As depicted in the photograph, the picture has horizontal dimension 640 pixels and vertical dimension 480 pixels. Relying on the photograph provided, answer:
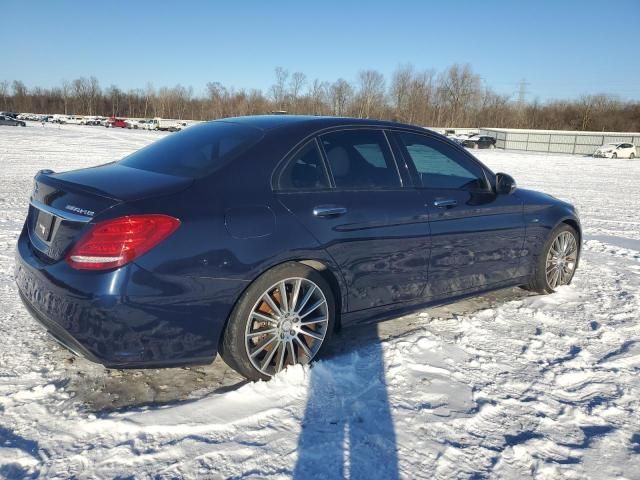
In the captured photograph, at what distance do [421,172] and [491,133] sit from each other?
199ft

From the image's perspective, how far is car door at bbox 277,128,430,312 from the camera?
3221mm

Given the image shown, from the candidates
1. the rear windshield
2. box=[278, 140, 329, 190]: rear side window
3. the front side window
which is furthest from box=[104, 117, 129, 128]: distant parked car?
box=[278, 140, 329, 190]: rear side window

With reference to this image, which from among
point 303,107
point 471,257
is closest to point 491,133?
point 303,107

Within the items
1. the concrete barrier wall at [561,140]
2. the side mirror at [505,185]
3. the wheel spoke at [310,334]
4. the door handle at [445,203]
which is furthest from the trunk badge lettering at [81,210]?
the concrete barrier wall at [561,140]

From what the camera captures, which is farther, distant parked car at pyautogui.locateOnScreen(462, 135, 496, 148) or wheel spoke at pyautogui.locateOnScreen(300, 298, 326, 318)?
distant parked car at pyautogui.locateOnScreen(462, 135, 496, 148)

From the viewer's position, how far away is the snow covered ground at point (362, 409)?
7.90 feet

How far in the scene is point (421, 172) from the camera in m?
3.93

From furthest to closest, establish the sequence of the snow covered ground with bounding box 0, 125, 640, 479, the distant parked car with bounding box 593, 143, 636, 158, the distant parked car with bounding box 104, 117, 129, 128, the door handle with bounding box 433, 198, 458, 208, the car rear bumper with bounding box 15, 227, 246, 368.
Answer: the distant parked car with bounding box 104, 117, 129, 128, the distant parked car with bounding box 593, 143, 636, 158, the door handle with bounding box 433, 198, 458, 208, the car rear bumper with bounding box 15, 227, 246, 368, the snow covered ground with bounding box 0, 125, 640, 479

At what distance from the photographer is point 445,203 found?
3953mm

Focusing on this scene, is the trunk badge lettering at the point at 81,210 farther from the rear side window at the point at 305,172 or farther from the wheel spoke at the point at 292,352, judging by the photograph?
the wheel spoke at the point at 292,352

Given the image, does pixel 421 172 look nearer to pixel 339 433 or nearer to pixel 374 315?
pixel 374 315

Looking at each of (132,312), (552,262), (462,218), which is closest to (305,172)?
(132,312)

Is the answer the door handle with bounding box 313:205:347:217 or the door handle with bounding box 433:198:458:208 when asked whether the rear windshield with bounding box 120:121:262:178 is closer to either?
the door handle with bounding box 313:205:347:217

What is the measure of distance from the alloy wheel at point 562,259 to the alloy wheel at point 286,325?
282 cm
